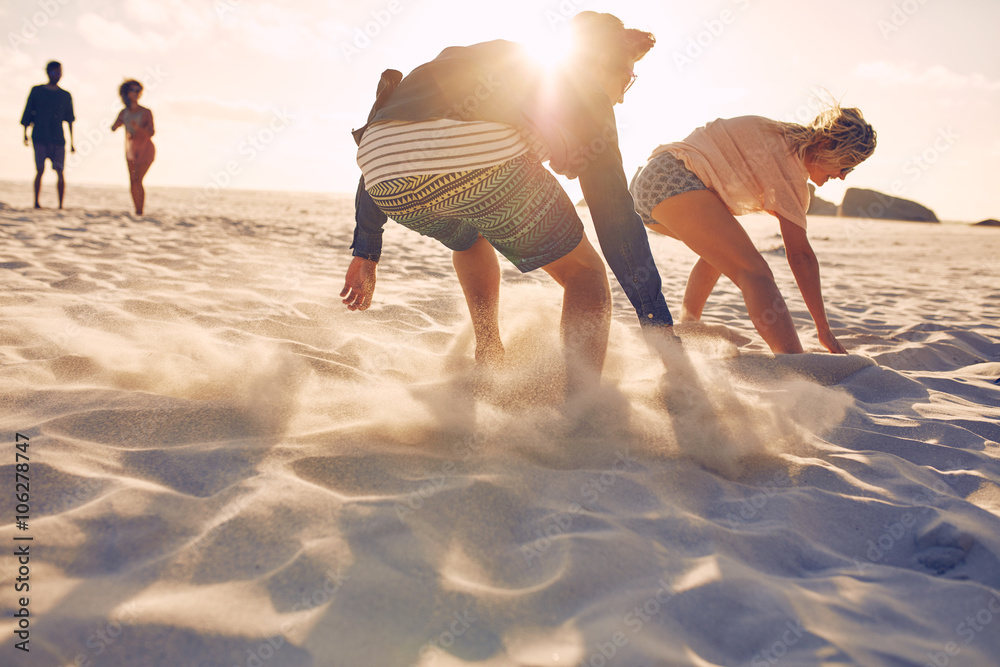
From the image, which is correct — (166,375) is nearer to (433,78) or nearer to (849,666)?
(433,78)

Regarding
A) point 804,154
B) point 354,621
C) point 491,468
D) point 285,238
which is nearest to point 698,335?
point 804,154

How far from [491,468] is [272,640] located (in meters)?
0.67

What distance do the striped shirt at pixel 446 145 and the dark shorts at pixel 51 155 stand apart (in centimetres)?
781

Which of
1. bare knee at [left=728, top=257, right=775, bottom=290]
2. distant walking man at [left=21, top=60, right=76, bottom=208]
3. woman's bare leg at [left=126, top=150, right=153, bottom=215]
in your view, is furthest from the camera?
woman's bare leg at [left=126, top=150, right=153, bottom=215]

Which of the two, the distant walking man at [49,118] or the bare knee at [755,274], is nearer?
the bare knee at [755,274]

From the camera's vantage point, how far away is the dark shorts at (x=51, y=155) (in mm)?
7156

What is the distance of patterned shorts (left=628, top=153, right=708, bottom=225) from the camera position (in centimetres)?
248

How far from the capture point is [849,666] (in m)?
0.93

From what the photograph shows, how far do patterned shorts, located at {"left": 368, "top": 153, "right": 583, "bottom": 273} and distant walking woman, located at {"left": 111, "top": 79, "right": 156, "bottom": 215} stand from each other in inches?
275
